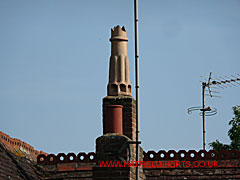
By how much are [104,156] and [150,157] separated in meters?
2.47

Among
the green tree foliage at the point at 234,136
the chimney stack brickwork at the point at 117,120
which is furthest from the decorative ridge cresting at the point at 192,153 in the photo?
the green tree foliage at the point at 234,136

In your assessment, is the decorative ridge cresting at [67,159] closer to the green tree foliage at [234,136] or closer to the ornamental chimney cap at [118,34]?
the ornamental chimney cap at [118,34]

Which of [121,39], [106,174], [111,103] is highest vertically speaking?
[121,39]

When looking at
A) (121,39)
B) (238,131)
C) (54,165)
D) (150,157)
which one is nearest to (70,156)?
(54,165)

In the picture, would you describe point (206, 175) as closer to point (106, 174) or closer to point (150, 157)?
point (150, 157)

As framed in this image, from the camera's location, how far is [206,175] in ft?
55.8

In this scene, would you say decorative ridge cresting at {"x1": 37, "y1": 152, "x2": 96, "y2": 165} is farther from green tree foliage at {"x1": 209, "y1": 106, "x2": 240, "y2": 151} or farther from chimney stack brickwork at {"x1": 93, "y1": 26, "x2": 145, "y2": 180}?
green tree foliage at {"x1": 209, "y1": 106, "x2": 240, "y2": 151}

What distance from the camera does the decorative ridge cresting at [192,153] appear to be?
55.4 feet

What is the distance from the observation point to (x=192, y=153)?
17000 millimetres

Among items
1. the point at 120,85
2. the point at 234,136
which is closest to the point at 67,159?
the point at 120,85

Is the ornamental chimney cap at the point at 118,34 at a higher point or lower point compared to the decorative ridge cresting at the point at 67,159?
higher

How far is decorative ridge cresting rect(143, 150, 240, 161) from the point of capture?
16.9 meters

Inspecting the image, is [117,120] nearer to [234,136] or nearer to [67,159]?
[67,159]

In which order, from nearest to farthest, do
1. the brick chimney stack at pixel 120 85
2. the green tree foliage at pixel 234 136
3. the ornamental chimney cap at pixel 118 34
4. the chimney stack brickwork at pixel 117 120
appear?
the chimney stack brickwork at pixel 117 120, the brick chimney stack at pixel 120 85, the ornamental chimney cap at pixel 118 34, the green tree foliage at pixel 234 136
